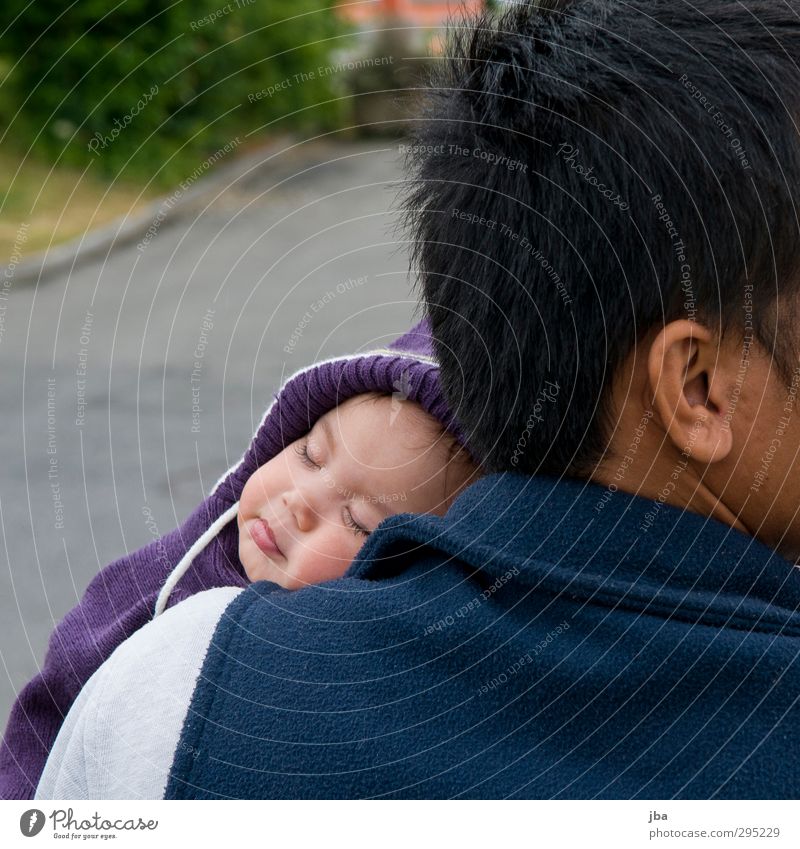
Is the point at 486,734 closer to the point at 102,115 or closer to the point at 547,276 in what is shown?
the point at 547,276

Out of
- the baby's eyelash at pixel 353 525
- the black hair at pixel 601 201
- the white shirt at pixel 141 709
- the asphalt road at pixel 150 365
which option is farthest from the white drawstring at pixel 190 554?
the asphalt road at pixel 150 365

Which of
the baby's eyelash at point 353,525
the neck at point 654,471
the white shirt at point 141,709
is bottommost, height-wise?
the white shirt at point 141,709

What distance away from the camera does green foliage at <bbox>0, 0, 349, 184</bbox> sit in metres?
4.88

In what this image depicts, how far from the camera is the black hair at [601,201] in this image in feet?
2.51

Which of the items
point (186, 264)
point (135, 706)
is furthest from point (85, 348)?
point (135, 706)

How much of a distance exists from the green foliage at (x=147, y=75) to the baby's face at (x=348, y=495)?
3750mm

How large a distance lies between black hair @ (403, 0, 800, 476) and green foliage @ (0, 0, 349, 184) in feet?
13.3

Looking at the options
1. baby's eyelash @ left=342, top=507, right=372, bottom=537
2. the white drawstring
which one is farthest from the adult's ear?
the white drawstring

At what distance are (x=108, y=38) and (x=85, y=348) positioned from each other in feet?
5.47

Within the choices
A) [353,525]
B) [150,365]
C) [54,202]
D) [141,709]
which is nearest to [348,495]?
[353,525]

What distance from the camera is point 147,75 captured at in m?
4.95

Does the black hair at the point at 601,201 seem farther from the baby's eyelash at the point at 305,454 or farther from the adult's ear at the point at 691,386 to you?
the baby's eyelash at the point at 305,454

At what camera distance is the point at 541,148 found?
2.60ft

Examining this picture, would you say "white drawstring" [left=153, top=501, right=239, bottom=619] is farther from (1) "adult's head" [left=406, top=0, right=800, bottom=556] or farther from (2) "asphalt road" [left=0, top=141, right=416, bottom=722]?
(2) "asphalt road" [left=0, top=141, right=416, bottom=722]
